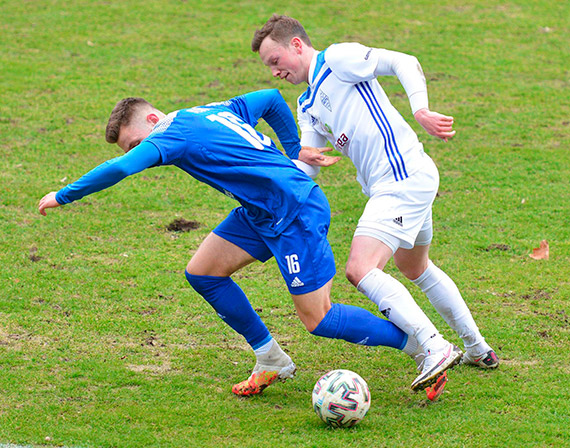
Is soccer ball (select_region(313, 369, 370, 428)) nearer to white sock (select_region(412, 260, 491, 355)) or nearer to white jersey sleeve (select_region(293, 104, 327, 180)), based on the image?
white sock (select_region(412, 260, 491, 355))

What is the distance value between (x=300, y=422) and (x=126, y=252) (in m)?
3.25

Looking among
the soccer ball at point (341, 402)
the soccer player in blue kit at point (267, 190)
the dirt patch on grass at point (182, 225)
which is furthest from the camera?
the dirt patch on grass at point (182, 225)

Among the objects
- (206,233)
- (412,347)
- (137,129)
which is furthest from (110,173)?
(206,233)

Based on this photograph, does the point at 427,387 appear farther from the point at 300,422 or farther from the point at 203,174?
the point at 203,174

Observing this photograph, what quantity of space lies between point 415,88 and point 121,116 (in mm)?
1771

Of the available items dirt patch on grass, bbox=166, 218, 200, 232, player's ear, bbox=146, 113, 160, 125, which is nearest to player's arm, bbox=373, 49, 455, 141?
player's ear, bbox=146, 113, 160, 125

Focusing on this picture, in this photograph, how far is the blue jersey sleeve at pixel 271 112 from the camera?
494 cm

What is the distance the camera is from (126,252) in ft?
23.4

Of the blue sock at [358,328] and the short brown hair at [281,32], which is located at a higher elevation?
the short brown hair at [281,32]

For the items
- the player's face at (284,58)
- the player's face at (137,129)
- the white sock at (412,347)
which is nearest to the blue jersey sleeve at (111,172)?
the player's face at (137,129)

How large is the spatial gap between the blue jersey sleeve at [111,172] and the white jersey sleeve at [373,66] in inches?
51.3

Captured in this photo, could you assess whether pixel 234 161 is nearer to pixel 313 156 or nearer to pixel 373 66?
pixel 313 156

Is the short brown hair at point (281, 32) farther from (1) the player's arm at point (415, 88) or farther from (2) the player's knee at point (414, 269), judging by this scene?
(2) the player's knee at point (414, 269)

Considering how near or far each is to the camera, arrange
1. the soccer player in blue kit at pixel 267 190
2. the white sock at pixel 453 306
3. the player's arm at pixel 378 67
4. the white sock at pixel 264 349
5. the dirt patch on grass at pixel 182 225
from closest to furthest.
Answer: the soccer player in blue kit at pixel 267 190 → the player's arm at pixel 378 67 → the white sock at pixel 264 349 → the white sock at pixel 453 306 → the dirt patch on grass at pixel 182 225
